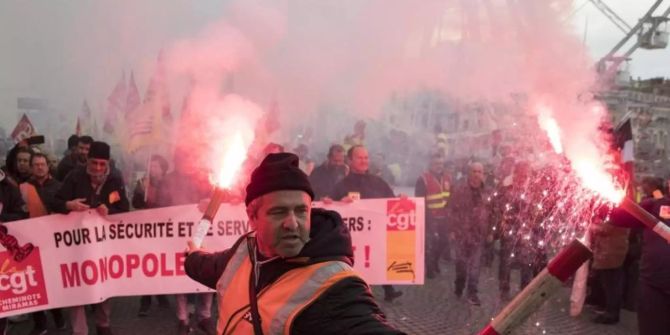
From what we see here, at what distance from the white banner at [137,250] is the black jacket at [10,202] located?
1.49ft

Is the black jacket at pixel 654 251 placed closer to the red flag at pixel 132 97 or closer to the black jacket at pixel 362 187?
the black jacket at pixel 362 187

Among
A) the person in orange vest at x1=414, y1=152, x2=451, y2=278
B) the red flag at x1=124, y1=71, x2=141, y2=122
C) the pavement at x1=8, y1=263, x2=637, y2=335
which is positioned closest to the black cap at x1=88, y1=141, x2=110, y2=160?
the red flag at x1=124, y1=71, x2=141, y2=122

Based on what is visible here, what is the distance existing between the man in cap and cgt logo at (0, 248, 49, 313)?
0.37m

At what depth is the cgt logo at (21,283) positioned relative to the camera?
15.3ft

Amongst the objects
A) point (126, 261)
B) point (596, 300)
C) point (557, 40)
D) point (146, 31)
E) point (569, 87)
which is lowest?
point (596, 300)

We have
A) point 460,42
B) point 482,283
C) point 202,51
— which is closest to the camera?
point 460,42

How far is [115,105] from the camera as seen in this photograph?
265 inches

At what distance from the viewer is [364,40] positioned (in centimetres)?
532

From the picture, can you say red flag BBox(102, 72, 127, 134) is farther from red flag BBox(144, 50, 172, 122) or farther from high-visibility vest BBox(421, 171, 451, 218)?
high-visibility vest BBox(421, 171, 451, 218)

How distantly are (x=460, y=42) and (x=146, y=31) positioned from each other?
3387mm

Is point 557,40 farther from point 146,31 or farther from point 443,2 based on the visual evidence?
point 146,31

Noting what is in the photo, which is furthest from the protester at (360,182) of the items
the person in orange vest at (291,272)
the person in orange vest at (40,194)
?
the person in orange vest at (291,272)

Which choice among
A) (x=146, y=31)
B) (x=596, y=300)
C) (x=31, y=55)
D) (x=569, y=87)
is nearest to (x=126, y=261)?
(x=146, y=31)

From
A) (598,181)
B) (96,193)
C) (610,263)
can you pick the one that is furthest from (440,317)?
(96,193)
